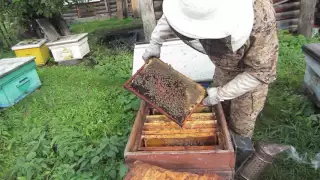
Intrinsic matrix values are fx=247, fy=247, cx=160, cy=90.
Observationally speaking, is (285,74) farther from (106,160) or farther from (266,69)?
(106,160)

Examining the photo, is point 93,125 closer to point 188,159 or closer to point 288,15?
point 188,159

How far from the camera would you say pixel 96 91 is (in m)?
4.12

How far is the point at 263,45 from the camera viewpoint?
1.73m

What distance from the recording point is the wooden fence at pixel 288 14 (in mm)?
4801

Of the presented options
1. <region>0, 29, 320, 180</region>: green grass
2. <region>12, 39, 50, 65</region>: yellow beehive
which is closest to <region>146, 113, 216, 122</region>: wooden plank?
<region>0, 29, 320, 180</region>: green grass

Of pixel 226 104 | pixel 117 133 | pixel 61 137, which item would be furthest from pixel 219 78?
pixel 61 137

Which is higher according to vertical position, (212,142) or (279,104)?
(212,142)

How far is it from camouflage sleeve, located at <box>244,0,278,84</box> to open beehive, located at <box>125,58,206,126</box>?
1.48ft

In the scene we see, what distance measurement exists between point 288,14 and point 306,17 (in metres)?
0.40

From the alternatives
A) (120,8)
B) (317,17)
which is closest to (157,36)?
(317,17)

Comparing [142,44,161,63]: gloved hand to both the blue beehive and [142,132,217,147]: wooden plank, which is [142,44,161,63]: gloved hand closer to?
[142,132,217,147]: wooden plank

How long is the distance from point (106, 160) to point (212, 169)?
1386 millimetres

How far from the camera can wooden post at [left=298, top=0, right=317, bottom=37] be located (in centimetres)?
504

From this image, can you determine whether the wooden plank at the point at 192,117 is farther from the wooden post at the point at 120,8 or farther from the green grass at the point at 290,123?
the wooden post at the point at 120,8
